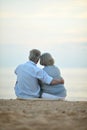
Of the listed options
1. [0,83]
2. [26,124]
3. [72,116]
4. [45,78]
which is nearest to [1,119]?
[26,124]

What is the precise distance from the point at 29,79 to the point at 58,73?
38 centimetres

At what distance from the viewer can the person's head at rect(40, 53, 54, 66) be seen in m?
6.03

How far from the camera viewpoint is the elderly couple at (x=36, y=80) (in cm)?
603

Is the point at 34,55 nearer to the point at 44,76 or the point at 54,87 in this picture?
the point at 44,76

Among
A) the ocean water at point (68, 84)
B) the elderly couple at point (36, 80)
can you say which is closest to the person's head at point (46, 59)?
the elderly couple at point (36, 80)

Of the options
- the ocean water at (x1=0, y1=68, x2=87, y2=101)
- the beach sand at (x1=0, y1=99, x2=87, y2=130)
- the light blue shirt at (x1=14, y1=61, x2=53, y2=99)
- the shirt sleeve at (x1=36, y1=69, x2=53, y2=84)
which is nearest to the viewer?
the beach sand at (x1=0, y1=99, x2=87, y2=130)

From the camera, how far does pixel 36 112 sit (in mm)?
4109

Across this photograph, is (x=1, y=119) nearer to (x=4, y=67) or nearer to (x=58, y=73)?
(x=58, y=73)

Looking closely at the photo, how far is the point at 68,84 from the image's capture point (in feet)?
28.5

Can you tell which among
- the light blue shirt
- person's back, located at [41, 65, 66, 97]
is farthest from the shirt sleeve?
person's back, located at [41, 65, 66, 97]

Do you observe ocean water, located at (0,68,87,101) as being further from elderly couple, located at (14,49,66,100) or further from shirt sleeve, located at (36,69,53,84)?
shirt sleeve, located at (36,69,53,84)

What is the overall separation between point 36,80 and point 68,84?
2.67 meters

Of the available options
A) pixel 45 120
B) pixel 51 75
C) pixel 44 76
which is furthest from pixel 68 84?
pixel 45 120

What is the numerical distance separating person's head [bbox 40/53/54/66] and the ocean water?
1.41m
